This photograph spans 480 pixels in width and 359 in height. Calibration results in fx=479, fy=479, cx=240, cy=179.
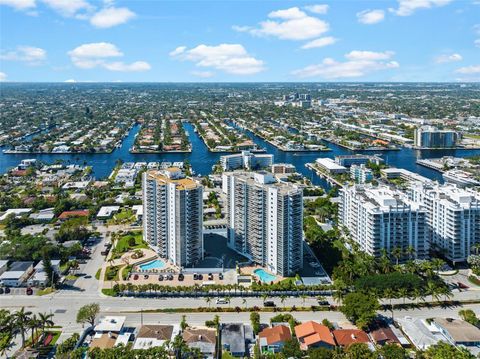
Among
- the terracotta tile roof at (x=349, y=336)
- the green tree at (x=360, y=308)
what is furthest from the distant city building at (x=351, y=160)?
the terracotta tile roof at (x=349, y=336)

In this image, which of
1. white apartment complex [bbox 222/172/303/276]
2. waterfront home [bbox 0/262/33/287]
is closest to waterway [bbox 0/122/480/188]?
white apartment complex [bbox 222/172/303/276]

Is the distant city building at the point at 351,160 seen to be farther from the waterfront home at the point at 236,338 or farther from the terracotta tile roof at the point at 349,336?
the waterfront home at the point at 236,338

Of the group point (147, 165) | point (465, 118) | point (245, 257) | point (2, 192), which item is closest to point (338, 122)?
point (465, 118)

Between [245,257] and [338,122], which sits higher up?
[338,122]

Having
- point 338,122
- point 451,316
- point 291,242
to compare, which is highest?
point 338,122

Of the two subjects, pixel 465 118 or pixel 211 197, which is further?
pixel 465 118

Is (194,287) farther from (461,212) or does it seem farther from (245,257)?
(461,212)

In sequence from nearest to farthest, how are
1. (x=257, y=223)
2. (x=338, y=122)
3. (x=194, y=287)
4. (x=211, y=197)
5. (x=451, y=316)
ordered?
(x=451, y=316)
(x=194, y=287)
(x=257, y=223)
(x=211, y=197)
(x=338, y=122)
